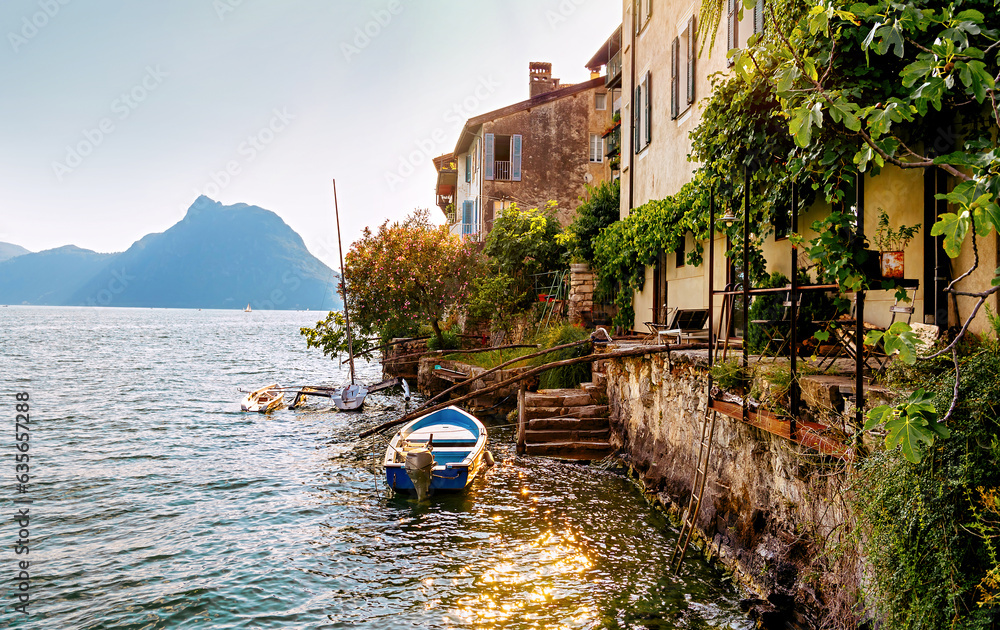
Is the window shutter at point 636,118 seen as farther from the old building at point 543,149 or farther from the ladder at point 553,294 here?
the old building at point 543,149

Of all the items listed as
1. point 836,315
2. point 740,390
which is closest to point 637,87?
point 836,315

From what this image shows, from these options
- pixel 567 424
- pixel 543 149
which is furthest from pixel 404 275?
pixel 567 424

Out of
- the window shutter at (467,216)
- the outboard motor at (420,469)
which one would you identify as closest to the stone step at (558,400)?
the outboard motor at (420,469)

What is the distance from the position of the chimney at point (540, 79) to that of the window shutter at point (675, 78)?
66.5ft

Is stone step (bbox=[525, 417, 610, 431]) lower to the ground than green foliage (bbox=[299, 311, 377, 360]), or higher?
lower

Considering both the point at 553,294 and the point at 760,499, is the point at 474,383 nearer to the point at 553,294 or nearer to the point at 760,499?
the point at 553,294

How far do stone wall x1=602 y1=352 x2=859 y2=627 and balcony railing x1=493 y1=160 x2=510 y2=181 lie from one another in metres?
20.0

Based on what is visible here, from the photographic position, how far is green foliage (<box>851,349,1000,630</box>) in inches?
131

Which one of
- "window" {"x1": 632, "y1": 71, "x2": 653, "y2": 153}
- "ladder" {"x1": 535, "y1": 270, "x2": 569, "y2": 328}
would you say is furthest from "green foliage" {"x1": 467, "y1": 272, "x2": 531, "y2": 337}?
"window" {"x1": 632, "y1": 71, "x2": 653, "y2": 153}

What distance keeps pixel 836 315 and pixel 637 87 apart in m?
11.5

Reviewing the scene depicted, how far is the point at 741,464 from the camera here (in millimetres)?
7172

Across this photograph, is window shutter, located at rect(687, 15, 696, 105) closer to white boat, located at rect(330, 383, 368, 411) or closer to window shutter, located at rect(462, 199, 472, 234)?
white boat, located at rect(330, 383, 368, 411)

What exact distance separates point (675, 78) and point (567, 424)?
824cm

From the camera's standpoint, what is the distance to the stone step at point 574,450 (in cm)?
1318
